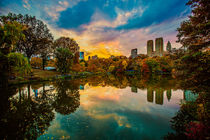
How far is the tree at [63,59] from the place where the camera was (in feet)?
117

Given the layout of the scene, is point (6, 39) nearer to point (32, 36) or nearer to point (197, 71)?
point (32, 36)

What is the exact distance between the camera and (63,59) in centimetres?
3606

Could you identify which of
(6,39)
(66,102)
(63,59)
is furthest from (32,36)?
(66,102)

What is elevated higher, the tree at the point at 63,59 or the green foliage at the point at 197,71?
the tree at the point at 63,59

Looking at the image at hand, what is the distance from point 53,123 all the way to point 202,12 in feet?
42.6

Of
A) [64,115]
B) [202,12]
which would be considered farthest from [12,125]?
[202,12]

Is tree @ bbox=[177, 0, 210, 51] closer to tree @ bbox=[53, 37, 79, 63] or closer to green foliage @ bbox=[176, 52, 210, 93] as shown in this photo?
green foliage @ bbox=[176, 52, 210, 93]

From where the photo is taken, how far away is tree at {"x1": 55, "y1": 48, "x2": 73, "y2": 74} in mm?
35750

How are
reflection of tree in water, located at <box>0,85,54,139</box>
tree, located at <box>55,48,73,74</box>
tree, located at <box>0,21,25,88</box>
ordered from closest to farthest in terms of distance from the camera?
reflection of tree in water, located at <box>0,85,54,139</box> → tree, located at <box>0,21,25,88</box> → tree, located at <box>55,48,73,74</box>

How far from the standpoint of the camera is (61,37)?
Answer: 147ft

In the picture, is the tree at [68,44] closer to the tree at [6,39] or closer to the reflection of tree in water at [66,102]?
the tree at [6,39]

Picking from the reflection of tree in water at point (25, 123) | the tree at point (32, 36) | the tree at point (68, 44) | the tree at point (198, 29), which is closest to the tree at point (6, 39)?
the reflection of tree in water at point (25, 123)

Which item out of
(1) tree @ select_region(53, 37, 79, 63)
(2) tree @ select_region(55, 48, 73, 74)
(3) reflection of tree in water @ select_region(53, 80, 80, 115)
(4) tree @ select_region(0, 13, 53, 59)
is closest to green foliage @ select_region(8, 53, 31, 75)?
(3) reflection of tree in water @ select_region(53, 80, 80, 115)

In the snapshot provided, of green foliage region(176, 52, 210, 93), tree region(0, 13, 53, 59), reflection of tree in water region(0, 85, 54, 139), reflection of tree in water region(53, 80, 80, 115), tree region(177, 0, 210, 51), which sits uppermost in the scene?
tree region(0, 13, 53, 59)
